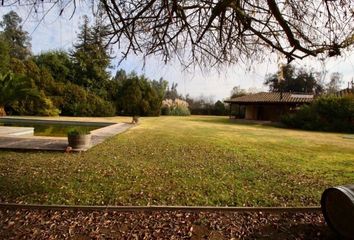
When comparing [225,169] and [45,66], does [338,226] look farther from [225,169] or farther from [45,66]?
[45,66]

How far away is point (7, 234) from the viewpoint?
5.00 metres

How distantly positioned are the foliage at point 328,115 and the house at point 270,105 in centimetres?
399

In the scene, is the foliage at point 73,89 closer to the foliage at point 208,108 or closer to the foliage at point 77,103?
the foliage at point 77,103

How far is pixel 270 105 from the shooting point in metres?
36.8

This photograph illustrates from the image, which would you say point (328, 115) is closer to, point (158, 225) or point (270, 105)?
point (270, 105)

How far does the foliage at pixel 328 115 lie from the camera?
27000mm

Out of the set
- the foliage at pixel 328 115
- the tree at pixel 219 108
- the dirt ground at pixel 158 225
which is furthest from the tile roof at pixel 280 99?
the dirt ground at pixel 158 225

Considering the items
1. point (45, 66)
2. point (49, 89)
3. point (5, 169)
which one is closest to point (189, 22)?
point (5, 169)

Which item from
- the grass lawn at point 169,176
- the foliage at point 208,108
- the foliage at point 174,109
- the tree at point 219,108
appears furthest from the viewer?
the foliage at point 208,108

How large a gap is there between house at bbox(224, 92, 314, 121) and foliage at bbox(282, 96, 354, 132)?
13.1 ft

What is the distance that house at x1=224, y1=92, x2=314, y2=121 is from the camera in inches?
1334

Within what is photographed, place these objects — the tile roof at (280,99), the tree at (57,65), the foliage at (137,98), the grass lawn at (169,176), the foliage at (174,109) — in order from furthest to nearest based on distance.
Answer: the foliage at (174,109) → the foliage at (137,98) → the tree at (57,65) → the tile roof at (280,99) → the grass lawn at (169,176)

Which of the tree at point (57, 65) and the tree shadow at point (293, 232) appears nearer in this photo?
the tree shadow at point (293, 232)

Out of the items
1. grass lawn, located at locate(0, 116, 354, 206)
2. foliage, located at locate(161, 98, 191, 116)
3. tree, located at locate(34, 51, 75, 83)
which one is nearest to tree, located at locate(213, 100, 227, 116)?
foliage, located at locate(161, 98, 191, 116)
